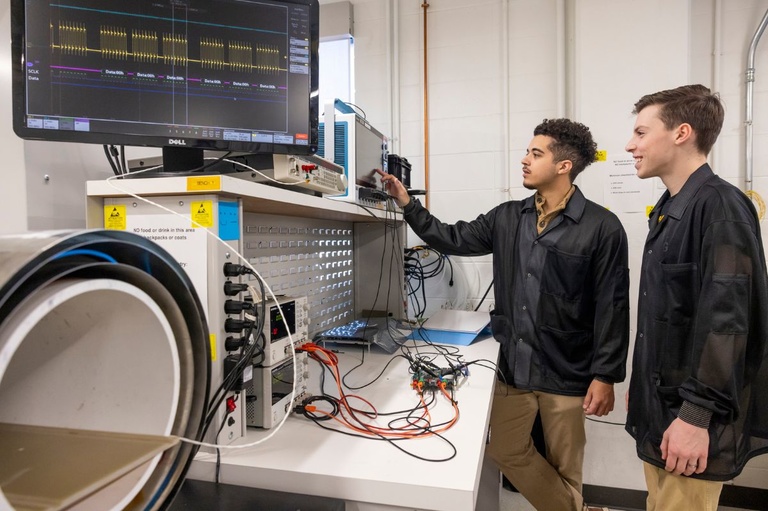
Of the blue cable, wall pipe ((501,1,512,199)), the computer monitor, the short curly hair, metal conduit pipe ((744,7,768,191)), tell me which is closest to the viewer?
the blue cable

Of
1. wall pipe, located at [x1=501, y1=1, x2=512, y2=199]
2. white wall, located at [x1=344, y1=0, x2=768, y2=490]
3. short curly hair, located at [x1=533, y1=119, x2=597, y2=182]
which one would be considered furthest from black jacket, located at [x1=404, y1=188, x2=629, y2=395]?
wall pipe, located at [x1=501, y1=1, x2=512, y2=199]

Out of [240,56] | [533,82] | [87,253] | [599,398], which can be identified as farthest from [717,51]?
[87,253]

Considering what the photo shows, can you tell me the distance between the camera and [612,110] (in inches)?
83.0

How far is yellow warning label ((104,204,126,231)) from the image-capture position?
2.84 feet

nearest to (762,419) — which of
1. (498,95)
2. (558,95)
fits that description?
(558,95)

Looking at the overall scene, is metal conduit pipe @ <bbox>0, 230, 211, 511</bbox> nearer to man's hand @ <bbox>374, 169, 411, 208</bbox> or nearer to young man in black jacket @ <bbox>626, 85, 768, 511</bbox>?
young man in black jacket @ <bbox>626, 85, 768, 511</bbox>

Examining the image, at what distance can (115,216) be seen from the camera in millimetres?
870

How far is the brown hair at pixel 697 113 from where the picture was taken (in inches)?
53.7

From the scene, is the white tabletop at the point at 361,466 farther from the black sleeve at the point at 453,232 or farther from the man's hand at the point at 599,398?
the black sleeve at the point at 453,232

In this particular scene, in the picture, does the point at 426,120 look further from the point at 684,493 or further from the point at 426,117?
the point at 684,493

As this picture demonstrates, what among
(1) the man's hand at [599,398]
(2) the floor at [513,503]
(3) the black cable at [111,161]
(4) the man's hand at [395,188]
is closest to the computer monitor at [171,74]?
(3) the black cable at [111,161]

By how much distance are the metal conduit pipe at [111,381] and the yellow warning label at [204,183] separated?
37cm

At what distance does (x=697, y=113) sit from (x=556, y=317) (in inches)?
32.7

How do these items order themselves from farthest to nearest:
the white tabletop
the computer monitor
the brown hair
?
the brown hair
the computer monitor
the white tabletop
